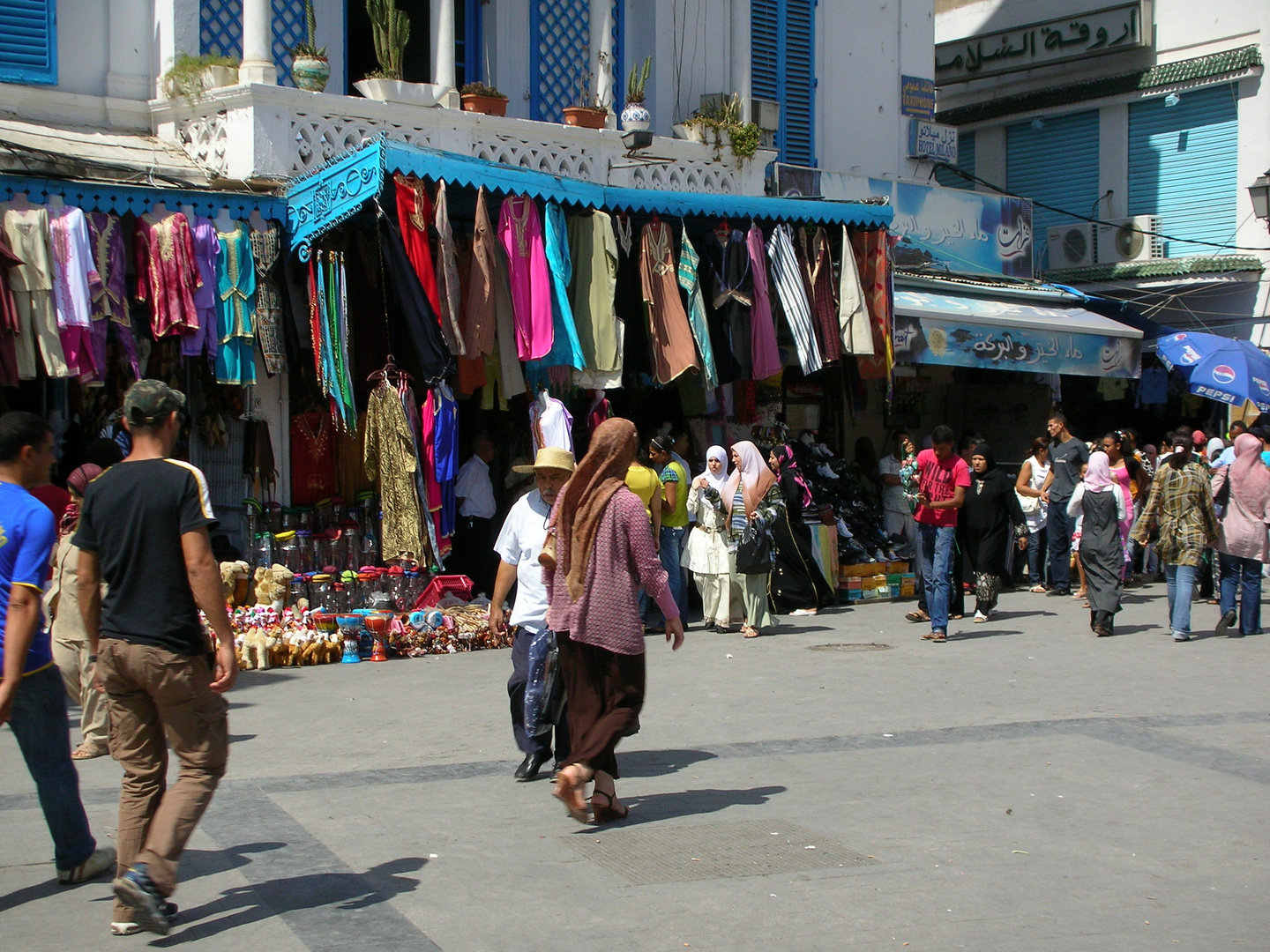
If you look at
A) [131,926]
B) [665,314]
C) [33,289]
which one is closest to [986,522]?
[665,314]

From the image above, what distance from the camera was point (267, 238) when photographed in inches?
415

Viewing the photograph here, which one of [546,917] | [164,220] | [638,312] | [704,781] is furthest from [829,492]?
[546,917]

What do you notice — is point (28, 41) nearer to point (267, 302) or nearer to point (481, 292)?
point (267, 302)

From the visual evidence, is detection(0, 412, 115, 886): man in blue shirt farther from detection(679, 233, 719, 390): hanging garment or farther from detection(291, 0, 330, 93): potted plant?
detection(679, 233, 719, 390): hanging garment

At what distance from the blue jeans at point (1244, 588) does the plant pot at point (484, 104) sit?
7540 mm

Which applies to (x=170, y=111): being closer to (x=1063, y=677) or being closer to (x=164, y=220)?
(x=164, y=220)

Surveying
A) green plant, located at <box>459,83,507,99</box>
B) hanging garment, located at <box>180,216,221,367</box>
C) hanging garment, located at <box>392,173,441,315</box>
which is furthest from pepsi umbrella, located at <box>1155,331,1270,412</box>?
hanging garment, located at <box>180,216,221,367</box>

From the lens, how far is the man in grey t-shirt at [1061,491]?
555 inches

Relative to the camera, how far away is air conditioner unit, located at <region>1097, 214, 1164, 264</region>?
2133 centimetres

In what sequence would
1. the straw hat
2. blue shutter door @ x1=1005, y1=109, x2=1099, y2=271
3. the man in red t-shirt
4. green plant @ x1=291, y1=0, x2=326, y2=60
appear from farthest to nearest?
blue shutter door @ x1=1005, y1=109, x2=1099, y2=271, green plant @ x1=291, y1=0, x2=326, y2=60, the man in red t-shirt, the straw hat

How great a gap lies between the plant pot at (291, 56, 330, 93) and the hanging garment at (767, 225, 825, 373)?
4311 mm

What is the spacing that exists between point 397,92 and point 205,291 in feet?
9.59

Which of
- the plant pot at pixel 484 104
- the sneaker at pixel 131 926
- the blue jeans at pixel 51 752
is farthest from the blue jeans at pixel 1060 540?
the sneaker at pixel 131 926

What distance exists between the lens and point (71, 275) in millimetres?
9656
